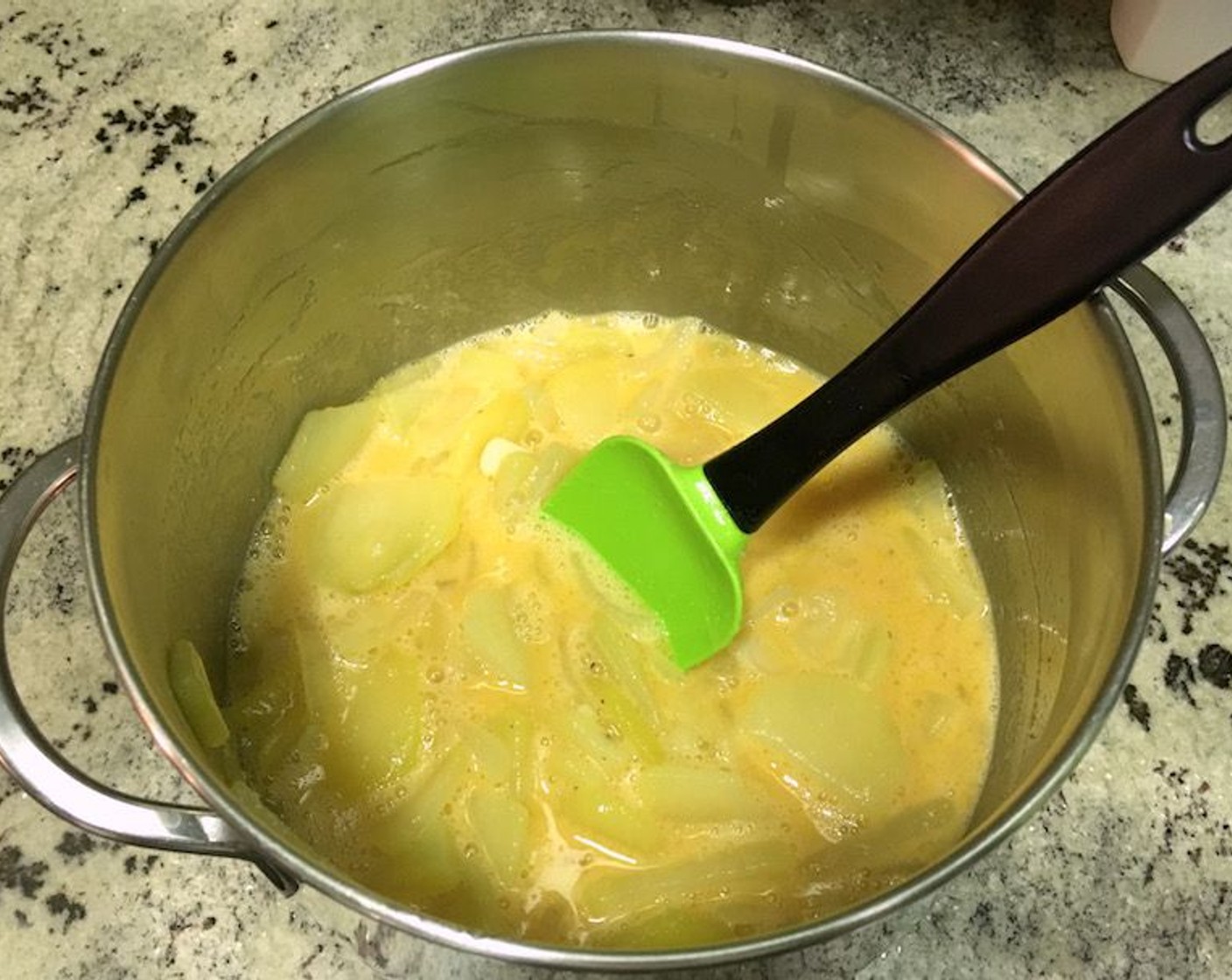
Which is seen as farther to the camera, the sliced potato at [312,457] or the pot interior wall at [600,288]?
the sliced potato at [312,457]

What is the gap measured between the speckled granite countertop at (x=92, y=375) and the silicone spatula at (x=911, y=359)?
366 millimetres

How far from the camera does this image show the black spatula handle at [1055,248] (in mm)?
807

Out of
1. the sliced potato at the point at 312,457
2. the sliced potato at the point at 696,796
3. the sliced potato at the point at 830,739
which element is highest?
the sliced potato at the point at 312,457

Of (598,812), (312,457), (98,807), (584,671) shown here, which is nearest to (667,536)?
(584,671)

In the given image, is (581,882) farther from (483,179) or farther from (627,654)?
(483,179)

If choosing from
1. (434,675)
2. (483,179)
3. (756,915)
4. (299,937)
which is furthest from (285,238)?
(756,915)

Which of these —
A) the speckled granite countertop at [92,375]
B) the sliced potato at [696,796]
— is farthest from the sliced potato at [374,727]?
the sliced potato at [696,796]

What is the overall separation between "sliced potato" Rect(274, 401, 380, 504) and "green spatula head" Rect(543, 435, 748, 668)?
26cm

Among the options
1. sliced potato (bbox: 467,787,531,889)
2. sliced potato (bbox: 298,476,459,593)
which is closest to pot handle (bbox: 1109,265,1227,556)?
sliced potato (bbox: 467,787,531,889)

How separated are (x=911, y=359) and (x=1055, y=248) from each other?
0.14 m

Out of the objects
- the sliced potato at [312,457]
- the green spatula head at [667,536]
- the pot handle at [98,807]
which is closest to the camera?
the pot handle at [98,807]

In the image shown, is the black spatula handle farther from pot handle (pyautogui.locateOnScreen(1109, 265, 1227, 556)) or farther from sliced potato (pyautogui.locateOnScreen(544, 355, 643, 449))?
sliced potato (pyautogui.locateOnScreen(544, 355, 643, 449))

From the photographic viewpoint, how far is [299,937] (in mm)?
1027

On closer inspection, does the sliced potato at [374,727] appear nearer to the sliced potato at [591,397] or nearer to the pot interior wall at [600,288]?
the pot interior wall at [600,288]
